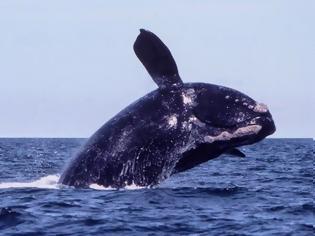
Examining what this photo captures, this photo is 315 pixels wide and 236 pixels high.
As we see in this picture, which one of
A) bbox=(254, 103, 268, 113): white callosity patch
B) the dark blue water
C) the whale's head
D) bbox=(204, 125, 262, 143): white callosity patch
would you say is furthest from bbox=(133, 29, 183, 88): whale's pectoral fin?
the dark blue water

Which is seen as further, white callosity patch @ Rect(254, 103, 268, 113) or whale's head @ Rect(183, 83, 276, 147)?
white callosity patch @ Rect(254, 103, 268, 113)

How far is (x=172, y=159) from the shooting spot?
11.3m

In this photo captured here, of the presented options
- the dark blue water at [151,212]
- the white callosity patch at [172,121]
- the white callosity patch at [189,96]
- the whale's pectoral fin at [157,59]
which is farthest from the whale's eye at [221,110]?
the dark blue water at [151,212]

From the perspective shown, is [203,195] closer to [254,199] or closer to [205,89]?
[254,199]

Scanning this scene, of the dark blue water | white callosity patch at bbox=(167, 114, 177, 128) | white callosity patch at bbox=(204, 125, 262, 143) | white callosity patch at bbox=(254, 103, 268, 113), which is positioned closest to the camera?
the dark blue water

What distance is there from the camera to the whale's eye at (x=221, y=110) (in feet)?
36.3

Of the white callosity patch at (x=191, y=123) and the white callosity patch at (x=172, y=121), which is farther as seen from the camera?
the white callosity patch at (x=172, y=121)

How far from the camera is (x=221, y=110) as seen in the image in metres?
11.1

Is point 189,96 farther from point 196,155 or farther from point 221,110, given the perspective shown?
point 196,155

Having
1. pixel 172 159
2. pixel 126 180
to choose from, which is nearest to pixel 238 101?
pixel 172 159

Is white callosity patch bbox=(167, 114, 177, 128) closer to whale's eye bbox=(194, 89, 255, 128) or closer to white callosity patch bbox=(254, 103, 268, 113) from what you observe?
whale's eye bbox=(194, 89, 255, 128)

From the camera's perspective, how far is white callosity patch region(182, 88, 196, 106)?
1122 cm

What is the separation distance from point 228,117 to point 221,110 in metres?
0.16

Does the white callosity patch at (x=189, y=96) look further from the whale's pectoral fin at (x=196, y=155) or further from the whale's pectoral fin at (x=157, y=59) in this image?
the whale's pectoral fin at (x=196, y=155)
